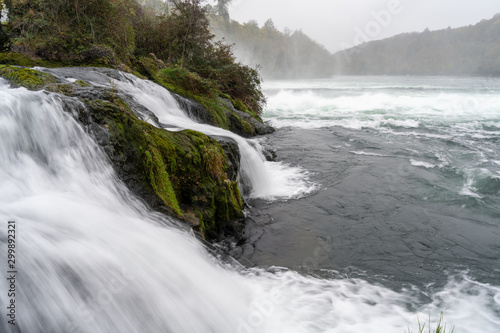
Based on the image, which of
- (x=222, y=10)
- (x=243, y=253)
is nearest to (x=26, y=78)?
(x=243, y=253)

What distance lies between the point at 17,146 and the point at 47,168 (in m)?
0.40

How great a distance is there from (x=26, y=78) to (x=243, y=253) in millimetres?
5055

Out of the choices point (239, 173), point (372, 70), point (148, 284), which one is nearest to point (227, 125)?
point (239, 173)

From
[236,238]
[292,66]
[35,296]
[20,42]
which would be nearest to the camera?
[35,296]

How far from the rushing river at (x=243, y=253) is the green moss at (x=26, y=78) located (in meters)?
1.33

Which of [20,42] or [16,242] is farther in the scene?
[20,42]

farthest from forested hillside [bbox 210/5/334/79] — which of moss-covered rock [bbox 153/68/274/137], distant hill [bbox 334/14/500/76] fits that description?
moss-covered rock [bbox 153/68/274/137]

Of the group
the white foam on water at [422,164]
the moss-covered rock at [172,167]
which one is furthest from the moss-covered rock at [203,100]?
the white foam on water at [422,164]

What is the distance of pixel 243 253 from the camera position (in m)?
4.77

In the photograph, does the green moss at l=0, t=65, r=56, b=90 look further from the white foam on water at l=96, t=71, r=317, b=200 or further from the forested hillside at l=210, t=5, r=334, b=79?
the forested hillside at l=210, t=5, r=334, b=79

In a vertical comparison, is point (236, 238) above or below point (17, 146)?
below

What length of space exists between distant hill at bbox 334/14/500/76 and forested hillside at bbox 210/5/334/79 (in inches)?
435

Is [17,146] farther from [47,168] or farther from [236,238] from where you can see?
[236,238]

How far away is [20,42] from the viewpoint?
9805 millimetres
